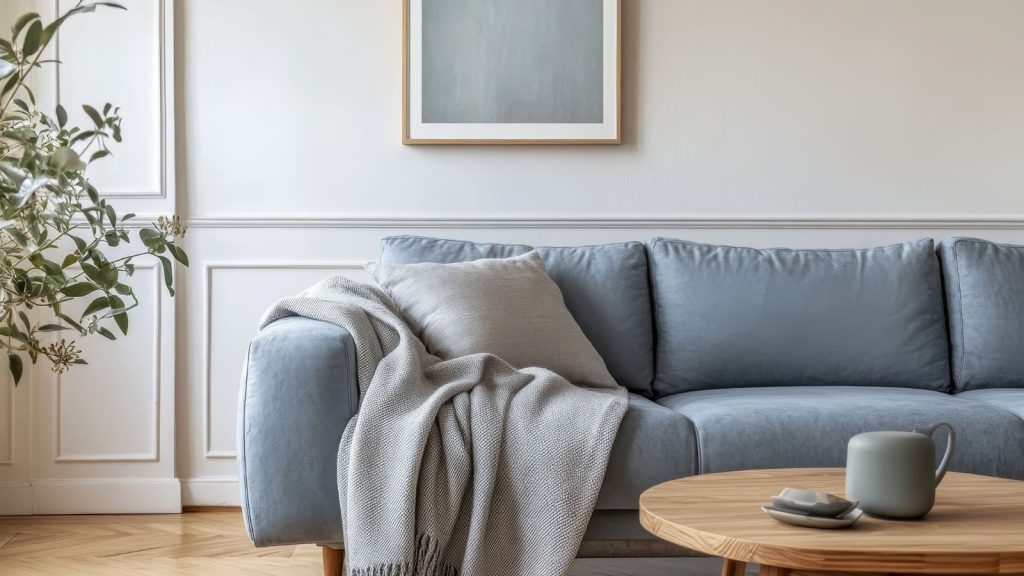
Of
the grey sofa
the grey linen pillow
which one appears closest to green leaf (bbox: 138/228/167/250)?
the grey linen pillow

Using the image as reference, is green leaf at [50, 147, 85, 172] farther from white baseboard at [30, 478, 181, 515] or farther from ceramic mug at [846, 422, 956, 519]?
white baseboard at [30, 478, 181, 515]

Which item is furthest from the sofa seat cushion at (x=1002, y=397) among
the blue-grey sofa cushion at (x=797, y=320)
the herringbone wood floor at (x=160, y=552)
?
the herringbone wood floor at (x=160, y=552)

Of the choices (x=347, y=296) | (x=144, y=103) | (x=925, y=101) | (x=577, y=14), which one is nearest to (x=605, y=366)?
(x=347, y=296)

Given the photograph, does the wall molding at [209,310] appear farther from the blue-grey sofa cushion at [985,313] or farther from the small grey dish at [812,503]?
the small grey dish at [812,503]

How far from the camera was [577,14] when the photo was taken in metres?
2.95

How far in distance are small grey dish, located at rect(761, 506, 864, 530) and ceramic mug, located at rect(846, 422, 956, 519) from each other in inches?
2.1

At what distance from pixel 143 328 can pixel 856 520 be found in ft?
7.61

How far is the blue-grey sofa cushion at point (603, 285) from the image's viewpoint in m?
2.53

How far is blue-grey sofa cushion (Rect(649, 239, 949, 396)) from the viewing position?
252 cm

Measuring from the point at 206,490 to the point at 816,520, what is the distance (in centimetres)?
222

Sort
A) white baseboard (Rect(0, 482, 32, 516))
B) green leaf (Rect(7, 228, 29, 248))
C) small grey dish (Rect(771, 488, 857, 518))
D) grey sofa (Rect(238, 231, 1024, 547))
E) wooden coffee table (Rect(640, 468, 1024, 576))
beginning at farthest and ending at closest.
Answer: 1. white baseboard (Rect(0, 482, 32, 516))
2. grey sofa (Rect(238, 231, 1024, 547))
3. small grey dish (Rect(771, 488, 857, 518))
4. wooden coffee table (Rect(640, 468, 1024, 576))
5. green leaf (Rect(7, 228, 29, 248))

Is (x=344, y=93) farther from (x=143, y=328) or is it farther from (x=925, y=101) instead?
(x=925, y=101)

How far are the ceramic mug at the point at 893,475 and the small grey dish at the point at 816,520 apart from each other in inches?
2.1

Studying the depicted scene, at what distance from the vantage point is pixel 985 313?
2572 millimetres
